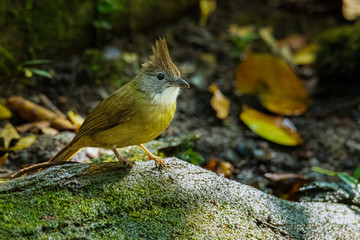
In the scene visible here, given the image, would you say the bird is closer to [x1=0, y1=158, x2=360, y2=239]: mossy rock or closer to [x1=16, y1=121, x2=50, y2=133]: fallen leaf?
[x1=0, y1=158, x2=360, y2=239]: mossy rock

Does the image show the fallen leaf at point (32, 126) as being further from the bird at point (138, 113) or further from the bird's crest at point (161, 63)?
the bird's crest at point (161, 63)

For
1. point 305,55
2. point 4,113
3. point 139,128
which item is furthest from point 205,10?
point 139,128

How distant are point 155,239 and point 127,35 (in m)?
3.97

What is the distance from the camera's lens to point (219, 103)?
511 cm

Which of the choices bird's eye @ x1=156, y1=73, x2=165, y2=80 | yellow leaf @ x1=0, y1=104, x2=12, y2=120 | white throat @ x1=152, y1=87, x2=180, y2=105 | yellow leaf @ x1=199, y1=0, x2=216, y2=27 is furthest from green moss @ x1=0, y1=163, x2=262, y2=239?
yellow leaf @ x1=199, y1=0, x2=216, y2=27

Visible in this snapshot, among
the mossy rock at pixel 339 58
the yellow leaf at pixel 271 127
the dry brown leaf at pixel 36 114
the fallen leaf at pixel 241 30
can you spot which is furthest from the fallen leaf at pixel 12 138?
the mossy rock at pixel 339 58

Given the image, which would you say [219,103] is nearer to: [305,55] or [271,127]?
[271,127]

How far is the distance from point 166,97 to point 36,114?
68.9 inches

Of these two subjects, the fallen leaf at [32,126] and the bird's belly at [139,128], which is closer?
the bird's belly at [139,128]

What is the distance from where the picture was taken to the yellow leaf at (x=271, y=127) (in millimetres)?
4754

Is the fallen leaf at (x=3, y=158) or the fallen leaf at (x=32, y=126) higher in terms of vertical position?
the fallen leaf at (x=32, y=126)

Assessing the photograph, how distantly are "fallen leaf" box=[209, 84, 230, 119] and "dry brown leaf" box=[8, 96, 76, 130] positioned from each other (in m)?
1.82

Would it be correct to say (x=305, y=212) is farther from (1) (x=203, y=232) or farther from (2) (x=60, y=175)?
(2) (x=60, y=175)

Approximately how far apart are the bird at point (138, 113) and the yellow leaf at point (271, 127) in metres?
1.80
